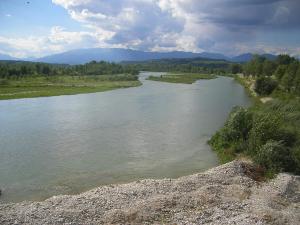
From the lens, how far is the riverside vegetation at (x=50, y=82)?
93000mm

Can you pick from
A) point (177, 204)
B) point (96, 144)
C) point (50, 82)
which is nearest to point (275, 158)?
point (177, 204)

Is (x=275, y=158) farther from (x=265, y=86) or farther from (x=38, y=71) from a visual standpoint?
(x=38, y=71)

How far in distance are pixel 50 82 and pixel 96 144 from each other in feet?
288

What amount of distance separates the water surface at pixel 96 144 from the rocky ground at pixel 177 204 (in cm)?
368

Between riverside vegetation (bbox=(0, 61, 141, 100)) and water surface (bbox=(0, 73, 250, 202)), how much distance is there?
2517cm

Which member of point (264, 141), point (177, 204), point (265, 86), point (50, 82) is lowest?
point (177, 204)

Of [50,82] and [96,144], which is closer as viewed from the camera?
[96,144]

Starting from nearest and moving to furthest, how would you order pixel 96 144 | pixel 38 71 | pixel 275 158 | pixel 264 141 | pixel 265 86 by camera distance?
pixel 275 158, pixel 264 141, pixel 96 144, pixel 265 86, pixel 38 71

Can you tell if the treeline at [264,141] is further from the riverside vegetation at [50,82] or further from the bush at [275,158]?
the riverside vegetation at [50,82]

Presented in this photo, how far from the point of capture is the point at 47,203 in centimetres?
2242

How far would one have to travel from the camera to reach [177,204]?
70.1 feet

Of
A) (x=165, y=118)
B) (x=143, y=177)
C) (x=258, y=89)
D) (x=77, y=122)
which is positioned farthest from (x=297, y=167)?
(x=258, y=89)

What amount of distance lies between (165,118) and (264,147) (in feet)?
88.5

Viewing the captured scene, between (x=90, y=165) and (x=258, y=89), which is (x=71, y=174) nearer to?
(x=90, y=165)
